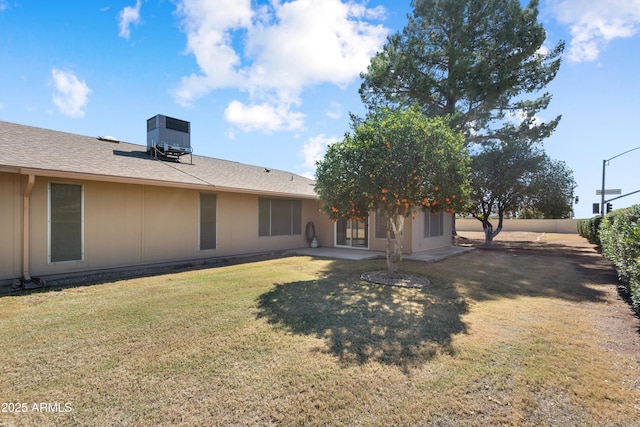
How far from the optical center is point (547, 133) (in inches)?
607

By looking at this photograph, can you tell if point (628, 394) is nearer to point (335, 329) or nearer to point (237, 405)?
point (335, 329)

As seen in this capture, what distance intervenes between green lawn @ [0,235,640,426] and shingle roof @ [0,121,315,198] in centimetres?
261

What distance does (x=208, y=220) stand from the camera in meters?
9.63

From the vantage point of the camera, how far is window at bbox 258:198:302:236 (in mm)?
11336

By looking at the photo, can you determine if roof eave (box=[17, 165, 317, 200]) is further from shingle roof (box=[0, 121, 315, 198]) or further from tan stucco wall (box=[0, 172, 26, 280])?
tan stucco wall (box=[0, 172, 26, 280])

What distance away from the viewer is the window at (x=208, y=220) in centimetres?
947

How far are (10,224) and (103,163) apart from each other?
2204 mm

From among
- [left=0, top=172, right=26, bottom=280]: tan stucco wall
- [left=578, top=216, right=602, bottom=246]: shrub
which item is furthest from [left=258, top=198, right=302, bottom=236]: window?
[left=578, top=216, right=602, bottom=246]: shrub

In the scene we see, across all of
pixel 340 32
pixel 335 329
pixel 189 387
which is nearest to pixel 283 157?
pixel 340 32

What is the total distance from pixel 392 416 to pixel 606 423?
5.30 feet

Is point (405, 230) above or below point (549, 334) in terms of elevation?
above

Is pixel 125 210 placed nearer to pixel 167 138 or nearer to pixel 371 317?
pixel 167 138

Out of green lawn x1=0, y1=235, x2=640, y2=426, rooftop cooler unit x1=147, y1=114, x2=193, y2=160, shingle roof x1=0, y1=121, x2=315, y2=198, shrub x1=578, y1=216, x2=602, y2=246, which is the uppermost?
rooftop cooler unit x1=147, y1=114, x2=193, y2=160

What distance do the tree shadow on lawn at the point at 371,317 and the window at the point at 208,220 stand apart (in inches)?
174
